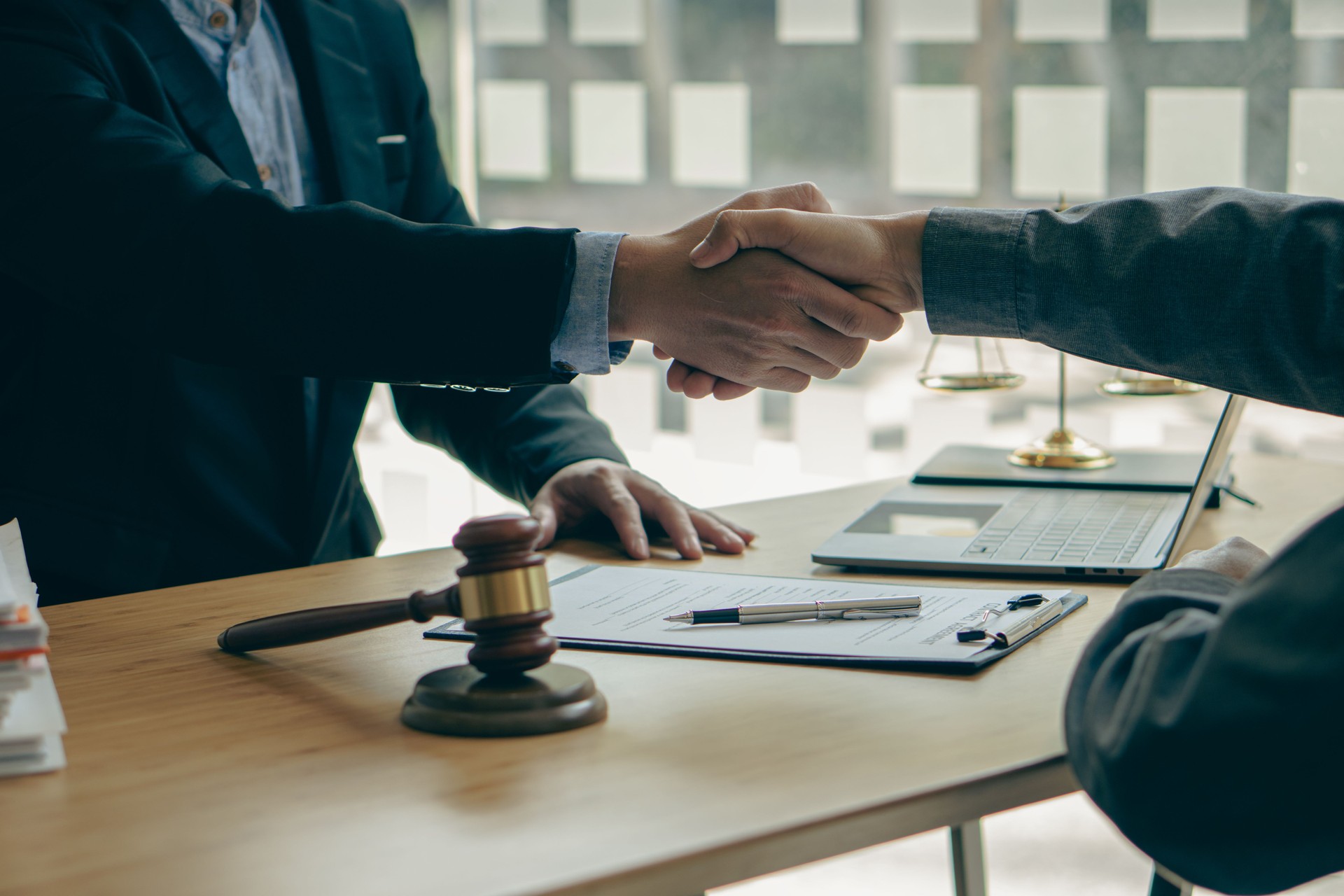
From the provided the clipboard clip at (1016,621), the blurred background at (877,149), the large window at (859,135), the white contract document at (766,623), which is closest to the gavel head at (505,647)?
the white contract document at (766,623)

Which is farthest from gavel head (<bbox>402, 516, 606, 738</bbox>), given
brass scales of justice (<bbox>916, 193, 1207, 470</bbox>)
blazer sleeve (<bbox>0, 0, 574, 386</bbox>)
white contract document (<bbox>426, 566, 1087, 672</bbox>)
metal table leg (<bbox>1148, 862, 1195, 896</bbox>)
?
Result: brass scales of justice (<bbox>916, 193, 1207, 470</bbox>)

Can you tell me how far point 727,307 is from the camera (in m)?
1.36

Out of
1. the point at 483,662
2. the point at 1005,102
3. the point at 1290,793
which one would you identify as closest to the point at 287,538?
the point at 483,662

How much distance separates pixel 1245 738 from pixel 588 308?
77 cm

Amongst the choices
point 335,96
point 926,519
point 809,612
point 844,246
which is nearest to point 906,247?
point 844,246

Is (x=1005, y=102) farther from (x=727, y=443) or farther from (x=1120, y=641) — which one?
(x=1120, y=641)

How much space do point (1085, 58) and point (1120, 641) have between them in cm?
204

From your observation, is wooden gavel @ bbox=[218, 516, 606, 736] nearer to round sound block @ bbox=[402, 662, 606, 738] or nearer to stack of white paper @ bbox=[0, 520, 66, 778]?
round sound block @ bbox=[402, 662, 606, 738]

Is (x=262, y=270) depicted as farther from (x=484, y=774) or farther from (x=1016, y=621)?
(x=1016, y=621)

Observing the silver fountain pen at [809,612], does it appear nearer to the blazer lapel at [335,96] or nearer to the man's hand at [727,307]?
the man's hand at [727,307]

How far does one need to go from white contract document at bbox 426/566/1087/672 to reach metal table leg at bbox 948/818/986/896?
0.51 meters

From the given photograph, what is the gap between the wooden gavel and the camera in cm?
82

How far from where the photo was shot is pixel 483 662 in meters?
0.83

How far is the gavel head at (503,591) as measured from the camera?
0.81 m
